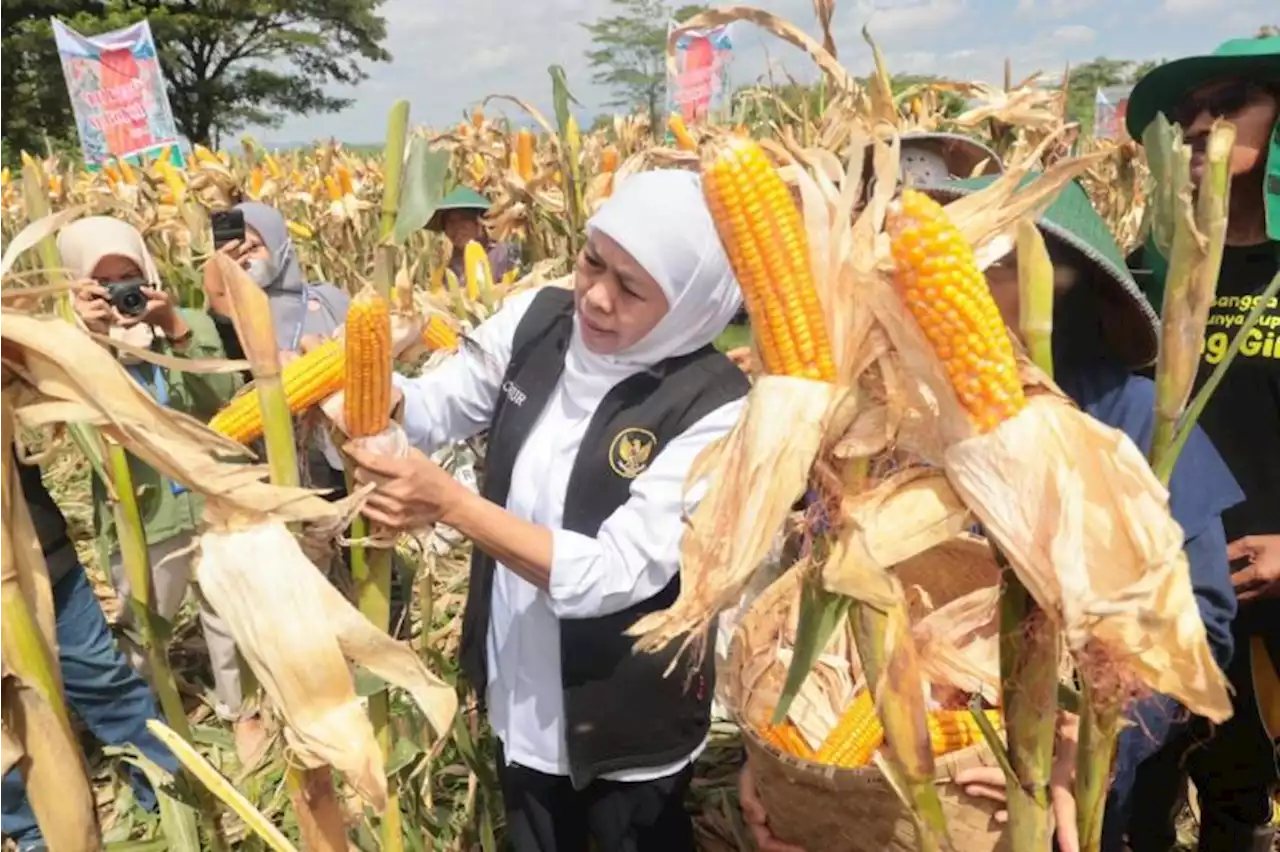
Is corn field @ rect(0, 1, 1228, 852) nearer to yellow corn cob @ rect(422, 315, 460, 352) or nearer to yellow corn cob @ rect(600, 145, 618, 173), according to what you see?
yellow corn cob @ rect(422, 315, 460, 352)

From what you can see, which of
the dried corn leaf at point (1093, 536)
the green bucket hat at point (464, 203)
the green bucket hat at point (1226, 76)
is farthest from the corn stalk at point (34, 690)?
the green bucket hat at point (464, 203)

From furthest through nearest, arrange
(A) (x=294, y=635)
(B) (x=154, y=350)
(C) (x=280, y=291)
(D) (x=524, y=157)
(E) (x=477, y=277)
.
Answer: (D) (x=524, y=157) → (E) (x=477, y=277) → (C) (x=280, y=291) → (B) (x=154, y=350) → (A) (x=294, y=635)

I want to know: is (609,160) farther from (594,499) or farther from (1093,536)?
(1093,536)

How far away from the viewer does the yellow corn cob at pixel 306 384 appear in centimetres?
110

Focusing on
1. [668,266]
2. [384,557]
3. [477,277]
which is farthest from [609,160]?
[384,557]

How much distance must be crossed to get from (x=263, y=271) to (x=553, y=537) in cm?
174

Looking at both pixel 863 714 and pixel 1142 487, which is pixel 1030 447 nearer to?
pixel 1142 487

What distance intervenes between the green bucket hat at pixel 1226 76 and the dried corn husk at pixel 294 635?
1379 mm

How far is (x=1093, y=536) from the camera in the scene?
25.8 inches

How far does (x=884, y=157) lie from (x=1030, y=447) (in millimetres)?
334

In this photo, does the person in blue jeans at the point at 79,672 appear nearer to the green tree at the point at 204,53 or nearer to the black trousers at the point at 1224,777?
the black trousers at the point at 1224,777

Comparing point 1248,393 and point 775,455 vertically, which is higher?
point 775,455

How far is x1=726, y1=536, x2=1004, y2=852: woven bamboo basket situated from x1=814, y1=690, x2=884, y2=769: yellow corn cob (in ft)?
0.26

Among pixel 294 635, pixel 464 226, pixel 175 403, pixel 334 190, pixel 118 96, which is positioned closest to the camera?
pixel 294 635
